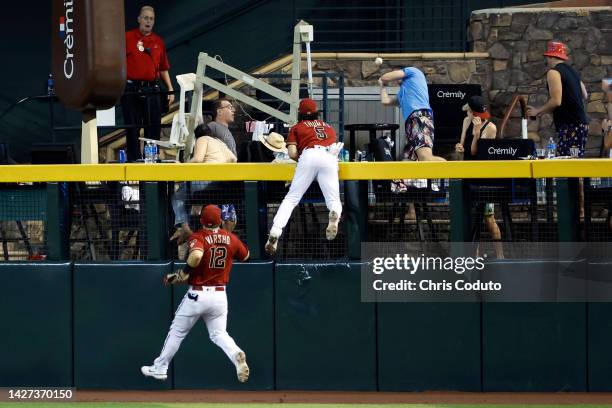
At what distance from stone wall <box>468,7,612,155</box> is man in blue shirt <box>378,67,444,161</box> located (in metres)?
4.61

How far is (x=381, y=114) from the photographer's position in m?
19.0

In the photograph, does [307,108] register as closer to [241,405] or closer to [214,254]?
[214,254]

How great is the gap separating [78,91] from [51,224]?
4.78ft

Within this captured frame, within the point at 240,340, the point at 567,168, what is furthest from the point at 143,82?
the point at 567,168

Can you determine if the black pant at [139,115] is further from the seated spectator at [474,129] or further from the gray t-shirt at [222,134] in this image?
the seated spectator at [474,129]

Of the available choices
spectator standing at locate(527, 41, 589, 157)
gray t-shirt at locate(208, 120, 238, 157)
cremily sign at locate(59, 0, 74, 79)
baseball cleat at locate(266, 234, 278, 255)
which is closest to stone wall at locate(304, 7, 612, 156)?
spectator standing at locate(527, 41, 589, 157)

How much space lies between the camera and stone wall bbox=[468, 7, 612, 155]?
19125 millimetres

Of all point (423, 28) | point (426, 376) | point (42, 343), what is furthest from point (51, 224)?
point (423, 28)

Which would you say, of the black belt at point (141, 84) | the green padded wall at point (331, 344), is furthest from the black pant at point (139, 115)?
the green padded wall at point (331, 344)

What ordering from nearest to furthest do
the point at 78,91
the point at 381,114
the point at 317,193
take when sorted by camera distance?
the point at 78,91 → the point at 317,193 → the point at 381,114

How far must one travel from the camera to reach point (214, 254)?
12.1m

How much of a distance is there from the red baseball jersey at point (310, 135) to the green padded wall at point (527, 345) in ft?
6.67

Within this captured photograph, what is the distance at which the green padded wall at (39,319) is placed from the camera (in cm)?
1280

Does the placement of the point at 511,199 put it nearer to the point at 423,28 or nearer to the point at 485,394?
the point at 485,394
